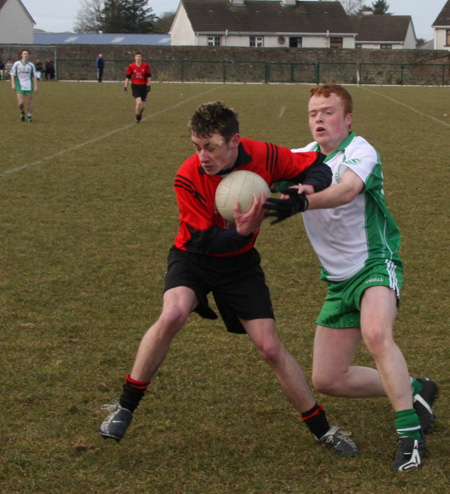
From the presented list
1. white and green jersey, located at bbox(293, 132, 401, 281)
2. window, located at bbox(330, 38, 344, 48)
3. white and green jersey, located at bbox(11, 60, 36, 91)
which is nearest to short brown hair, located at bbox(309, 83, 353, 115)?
white and green jersey, located at bbox(293, 132, 401, 281)

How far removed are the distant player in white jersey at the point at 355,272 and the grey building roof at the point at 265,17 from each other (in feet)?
250

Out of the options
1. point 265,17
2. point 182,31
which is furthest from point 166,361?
point 182,31

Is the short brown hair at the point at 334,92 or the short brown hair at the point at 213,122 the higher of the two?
the short brown hair at the point at 334,92

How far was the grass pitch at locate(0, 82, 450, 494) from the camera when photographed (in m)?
3.71

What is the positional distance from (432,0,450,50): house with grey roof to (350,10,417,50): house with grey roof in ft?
36.6

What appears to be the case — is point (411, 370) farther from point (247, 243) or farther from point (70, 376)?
point (70, 376)

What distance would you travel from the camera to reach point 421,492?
3486 mm

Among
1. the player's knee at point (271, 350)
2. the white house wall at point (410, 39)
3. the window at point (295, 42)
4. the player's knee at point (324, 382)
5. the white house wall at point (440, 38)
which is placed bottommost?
the player's knee at point (324, 382)

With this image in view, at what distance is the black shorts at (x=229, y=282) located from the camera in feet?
12.9

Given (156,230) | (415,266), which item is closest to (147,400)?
(415,266)

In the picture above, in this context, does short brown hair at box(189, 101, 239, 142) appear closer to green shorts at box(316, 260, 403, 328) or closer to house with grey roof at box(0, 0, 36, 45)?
green shorts at box(316, 260, 403, 328)

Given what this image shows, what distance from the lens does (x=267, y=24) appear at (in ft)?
256

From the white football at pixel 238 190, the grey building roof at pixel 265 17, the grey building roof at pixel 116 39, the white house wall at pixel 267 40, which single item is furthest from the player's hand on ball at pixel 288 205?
the grey building roof at pixel 116 39

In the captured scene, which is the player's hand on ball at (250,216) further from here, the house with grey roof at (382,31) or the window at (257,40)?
the house with grey roof at (382,31)
